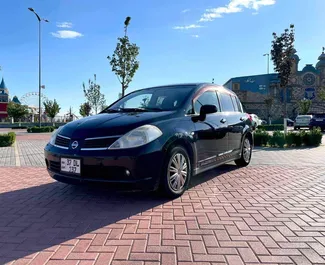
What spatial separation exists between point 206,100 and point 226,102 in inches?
36.1

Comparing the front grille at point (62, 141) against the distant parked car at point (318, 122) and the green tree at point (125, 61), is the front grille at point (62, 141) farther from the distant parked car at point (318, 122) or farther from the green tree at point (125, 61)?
the distant parked car at point (318, 122)

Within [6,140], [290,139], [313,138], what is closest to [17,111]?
[6,140]

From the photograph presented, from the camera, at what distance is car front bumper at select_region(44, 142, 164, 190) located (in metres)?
3.35

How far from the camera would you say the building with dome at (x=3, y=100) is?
70.7 metres

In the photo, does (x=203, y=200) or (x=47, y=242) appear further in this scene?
(x=203, y=200)

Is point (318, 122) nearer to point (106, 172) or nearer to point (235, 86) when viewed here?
point (106, 172)

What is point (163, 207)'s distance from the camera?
3.63m

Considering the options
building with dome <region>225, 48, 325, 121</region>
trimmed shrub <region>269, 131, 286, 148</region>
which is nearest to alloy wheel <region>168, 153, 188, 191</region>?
trimmed shrub <region>269, 131, 286, 148</region>

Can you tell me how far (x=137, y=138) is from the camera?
11.3 feet

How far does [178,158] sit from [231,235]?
1354 mm

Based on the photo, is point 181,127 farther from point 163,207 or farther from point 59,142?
point 59,142

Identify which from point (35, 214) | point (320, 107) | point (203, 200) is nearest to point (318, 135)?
point (203, 200)

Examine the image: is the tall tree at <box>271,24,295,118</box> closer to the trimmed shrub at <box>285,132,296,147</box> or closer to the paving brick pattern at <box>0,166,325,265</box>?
the trimmed shrub at <box>285,132,296,147</box>

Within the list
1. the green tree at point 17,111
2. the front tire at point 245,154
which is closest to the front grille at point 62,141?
the front tire at point 245,154
